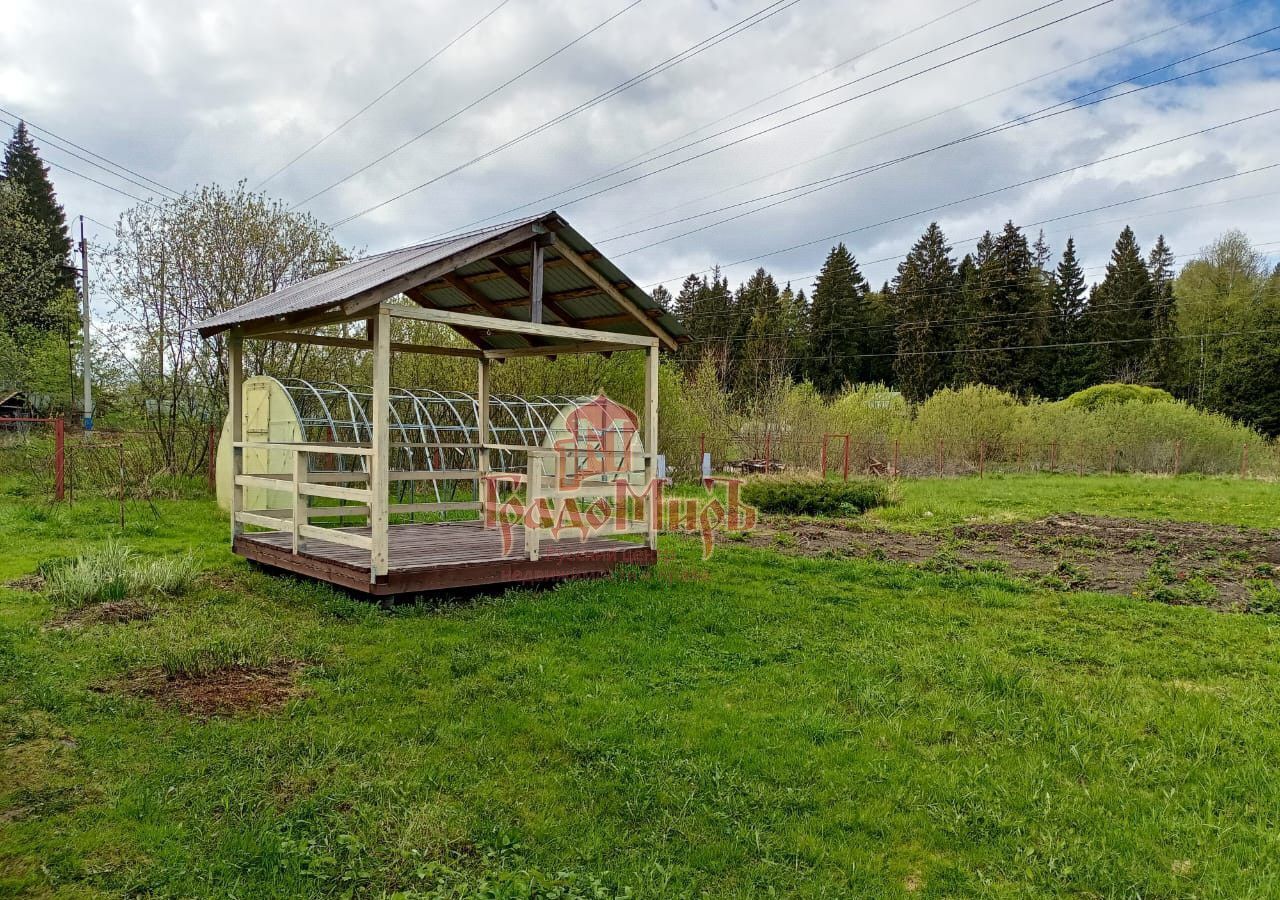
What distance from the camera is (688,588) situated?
7.45m

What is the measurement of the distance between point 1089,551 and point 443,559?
815cm

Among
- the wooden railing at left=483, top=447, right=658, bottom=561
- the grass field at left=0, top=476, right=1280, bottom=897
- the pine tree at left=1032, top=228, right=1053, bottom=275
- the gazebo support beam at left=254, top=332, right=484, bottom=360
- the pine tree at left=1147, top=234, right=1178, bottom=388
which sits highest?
the pine tree at left=1032, top=228, right=1053, bottom=275

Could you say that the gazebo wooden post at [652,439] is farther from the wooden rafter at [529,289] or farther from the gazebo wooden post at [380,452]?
the gazebo wooden post at [380,452]

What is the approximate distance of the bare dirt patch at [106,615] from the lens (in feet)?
18.9

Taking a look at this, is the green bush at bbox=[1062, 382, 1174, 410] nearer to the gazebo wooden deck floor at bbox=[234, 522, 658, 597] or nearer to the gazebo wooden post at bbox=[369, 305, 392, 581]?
the gazebo wooden deck floor at bbox=[234, 522, 658, 597]

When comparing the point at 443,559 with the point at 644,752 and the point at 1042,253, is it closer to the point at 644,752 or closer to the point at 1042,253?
the point at 644,752


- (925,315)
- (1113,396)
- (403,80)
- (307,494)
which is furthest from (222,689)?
(925,315)

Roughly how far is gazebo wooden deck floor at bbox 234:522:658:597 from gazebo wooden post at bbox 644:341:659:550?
35 cm

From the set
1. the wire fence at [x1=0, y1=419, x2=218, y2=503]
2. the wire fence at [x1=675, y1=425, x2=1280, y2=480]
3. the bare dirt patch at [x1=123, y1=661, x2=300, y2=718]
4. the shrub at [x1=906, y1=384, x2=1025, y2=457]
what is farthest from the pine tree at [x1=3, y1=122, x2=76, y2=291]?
the bare dirt patch at [x1=123, y1=661, x2=300, y2=718]

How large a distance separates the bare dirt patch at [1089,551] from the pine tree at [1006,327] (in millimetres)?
31031

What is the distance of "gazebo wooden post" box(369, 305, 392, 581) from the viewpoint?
639 cm

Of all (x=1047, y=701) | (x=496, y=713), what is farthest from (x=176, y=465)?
(x=1047, y=701)

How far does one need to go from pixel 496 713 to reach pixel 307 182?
2051 centimetres

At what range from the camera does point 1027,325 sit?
43.0 meters
